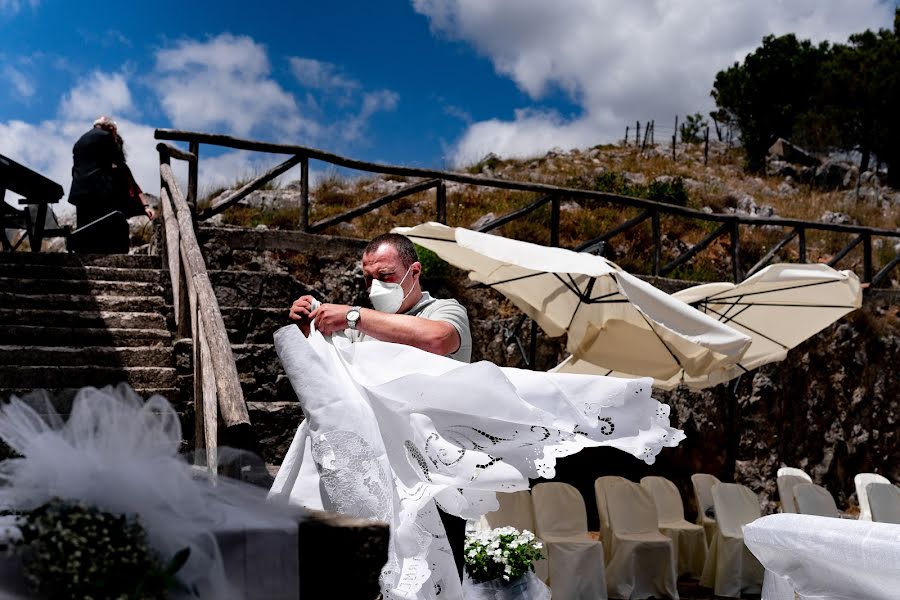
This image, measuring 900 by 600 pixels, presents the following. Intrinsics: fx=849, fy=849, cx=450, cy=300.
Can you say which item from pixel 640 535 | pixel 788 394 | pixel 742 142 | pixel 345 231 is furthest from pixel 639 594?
pixel 742 142

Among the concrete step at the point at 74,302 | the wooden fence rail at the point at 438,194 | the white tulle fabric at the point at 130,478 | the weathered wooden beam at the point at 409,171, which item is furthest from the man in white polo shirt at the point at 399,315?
the weathered wooden beam at the point at 409,171

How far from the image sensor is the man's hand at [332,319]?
2568 mm

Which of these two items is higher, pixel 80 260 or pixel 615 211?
pixel 615 211

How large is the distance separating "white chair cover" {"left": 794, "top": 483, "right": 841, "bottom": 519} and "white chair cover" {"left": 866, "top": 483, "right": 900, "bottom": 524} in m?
0.35

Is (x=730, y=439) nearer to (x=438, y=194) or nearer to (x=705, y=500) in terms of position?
(x=705, y=500)

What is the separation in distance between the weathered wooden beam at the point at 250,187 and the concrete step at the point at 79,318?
2.20 meters

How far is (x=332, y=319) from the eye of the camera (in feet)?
8.45

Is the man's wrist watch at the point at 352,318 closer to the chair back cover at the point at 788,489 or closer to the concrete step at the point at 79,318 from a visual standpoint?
the concrete step at the point at 79,318

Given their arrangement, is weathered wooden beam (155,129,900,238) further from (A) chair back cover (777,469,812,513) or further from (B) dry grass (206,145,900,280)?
(A) chair back cover (777,469,812,513)

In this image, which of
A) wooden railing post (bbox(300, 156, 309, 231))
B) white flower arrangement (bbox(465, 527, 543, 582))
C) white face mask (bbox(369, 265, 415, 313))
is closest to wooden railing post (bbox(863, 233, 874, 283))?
wooden railing post (bbox(300, 156, 309, 231))

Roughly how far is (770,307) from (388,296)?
5883mm

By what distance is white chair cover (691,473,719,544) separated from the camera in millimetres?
8797

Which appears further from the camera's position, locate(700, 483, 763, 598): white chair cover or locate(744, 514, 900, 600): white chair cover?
locate(700, 483, 763, 598): white chair cover

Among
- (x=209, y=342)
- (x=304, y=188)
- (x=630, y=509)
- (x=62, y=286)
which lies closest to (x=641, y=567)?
(x=630, y=509)
